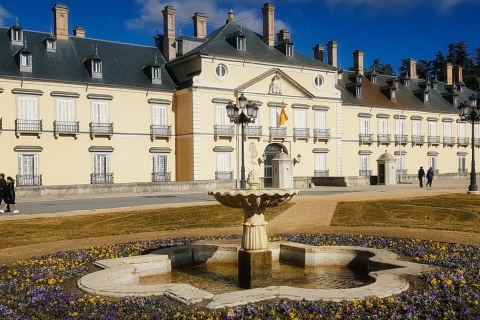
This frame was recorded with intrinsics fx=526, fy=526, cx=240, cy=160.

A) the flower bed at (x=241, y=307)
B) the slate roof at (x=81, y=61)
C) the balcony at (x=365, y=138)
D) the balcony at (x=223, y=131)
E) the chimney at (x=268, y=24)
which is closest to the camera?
the flower bed at (x=241, y=307)

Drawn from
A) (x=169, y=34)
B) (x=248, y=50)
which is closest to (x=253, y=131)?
(x=248, y=50)

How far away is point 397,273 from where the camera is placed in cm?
884

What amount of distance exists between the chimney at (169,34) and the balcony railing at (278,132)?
10829 millimetres

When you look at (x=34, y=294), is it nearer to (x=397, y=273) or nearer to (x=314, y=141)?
(x=397, y=273)

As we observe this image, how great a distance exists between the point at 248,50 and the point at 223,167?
10207 mm

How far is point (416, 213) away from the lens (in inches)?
793

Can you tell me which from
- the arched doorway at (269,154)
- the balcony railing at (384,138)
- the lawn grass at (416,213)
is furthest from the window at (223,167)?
the lawn grass at (416,213)

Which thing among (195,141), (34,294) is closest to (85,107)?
(195,141)

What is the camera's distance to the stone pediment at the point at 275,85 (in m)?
43.3

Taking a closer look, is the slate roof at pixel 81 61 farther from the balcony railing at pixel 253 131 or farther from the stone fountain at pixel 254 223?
the stone fountain at pixel 254 223

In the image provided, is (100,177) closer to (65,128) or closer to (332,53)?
(65,128)

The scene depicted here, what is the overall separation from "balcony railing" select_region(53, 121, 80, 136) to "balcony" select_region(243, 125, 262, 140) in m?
13.3

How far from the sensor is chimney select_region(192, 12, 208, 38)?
47694mm

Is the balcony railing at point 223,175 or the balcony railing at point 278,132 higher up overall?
the balcony railing at point 278,132
